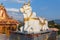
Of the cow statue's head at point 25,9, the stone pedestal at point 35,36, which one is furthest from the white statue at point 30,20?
the stone pedestal at point 35,36

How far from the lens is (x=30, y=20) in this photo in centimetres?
330

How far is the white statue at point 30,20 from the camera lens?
3.28 metres

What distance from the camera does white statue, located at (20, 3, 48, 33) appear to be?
10.8ft

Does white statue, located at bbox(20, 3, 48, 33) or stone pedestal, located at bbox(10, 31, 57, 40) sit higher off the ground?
white statue, located at bbox(20, 3, 48, 33)

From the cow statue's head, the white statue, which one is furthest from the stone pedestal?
the cow statue's head

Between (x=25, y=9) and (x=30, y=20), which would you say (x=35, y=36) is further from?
(x=25, y=9)

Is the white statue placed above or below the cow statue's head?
below

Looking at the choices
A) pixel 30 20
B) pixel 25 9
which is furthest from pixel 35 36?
pixel 25 9

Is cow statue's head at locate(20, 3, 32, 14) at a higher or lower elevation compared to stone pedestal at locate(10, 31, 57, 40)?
higher

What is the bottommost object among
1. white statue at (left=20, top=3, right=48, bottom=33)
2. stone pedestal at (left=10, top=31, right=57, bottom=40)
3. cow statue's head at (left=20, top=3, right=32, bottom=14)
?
stone pedestal at (left=10, top=31, right=57, bottom=40)

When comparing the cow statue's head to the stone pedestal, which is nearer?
the stone pedestal

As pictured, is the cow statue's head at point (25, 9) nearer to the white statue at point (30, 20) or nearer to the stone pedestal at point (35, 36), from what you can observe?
the white statue at point (30, 20)

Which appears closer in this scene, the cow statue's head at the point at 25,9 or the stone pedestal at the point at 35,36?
the stone pedestal at the point at 35,36

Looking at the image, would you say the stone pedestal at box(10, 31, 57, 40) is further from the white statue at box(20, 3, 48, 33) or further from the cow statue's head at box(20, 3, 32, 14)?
the cow statue's head at box(20, 3, 32, 14)
